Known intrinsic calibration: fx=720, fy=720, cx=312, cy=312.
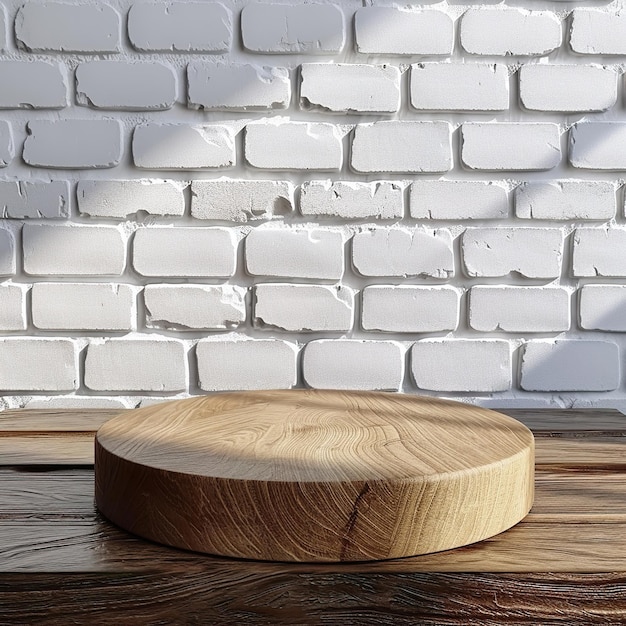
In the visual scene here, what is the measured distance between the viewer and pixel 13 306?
1.10 meters

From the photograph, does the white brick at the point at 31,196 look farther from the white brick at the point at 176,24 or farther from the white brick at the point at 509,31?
the white brick at the point at 509,31

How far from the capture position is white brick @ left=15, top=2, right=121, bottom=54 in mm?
1081

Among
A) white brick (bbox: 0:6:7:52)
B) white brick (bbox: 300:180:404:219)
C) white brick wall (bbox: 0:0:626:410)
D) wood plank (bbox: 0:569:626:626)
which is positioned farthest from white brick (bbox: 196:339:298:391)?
wood plank (bbox: 0:569:626:626)

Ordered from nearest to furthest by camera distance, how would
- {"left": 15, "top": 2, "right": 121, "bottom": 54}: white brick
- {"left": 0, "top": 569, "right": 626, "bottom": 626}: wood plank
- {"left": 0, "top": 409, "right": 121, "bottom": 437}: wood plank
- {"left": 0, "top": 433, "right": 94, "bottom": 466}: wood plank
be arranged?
{"left": 0, "top": 569, "right": 626, "bottom": 626}: wood plank → {"left": 0, "top": 433, "right": 94, "bottom": 466}: wood plank → {"left": 0, "top": 409, "right": 121, "bottom": 437}: wood plank → {"left": 15, "top": 2, "right": 121, "bottom": 54}: white brick

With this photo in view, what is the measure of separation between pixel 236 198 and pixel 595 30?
613mm

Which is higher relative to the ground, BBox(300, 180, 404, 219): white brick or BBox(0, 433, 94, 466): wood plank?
BBox(300, 180, 404, 219): white brick

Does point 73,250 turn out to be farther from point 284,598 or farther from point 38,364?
point 284,598

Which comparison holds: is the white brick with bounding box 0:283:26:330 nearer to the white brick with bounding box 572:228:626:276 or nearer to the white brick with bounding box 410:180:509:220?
the white brick with bounding box 410:180:509:220

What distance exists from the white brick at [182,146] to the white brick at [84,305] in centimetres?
20

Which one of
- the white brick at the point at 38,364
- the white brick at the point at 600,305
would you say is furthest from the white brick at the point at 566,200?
the white brick at the point at 38,364

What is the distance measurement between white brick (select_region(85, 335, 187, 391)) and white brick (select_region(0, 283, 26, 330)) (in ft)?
0.38

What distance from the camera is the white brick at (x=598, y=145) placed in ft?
3.67

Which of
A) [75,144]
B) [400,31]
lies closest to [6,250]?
[75,144]

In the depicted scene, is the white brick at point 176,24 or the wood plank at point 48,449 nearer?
the wood plank at point 48,449
